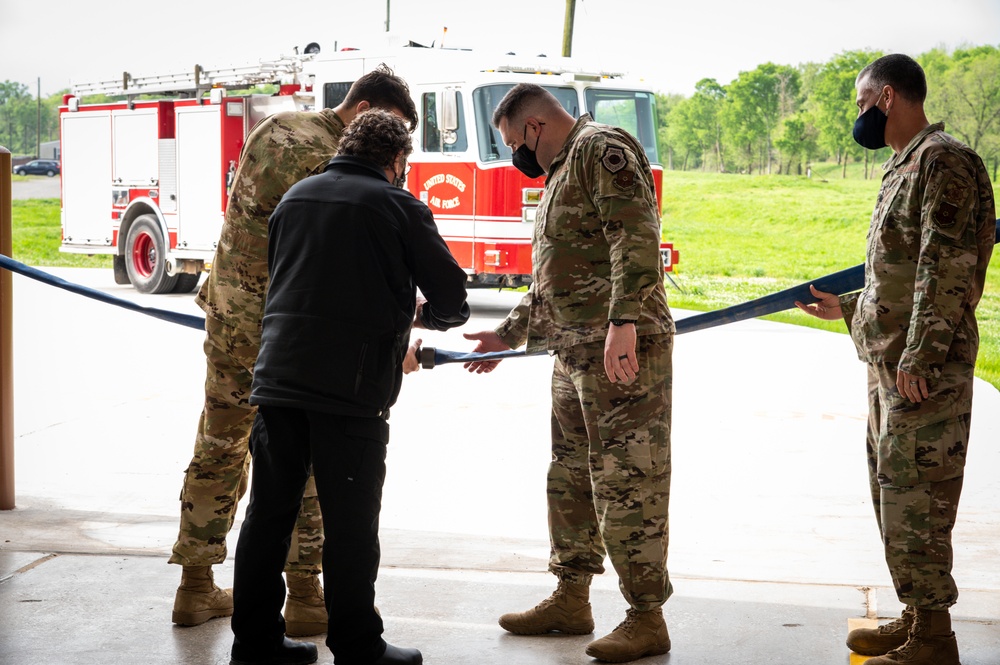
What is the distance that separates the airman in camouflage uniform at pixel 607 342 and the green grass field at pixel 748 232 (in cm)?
1352

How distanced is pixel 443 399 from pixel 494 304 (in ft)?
26.6

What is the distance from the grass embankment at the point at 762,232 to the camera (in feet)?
76.3

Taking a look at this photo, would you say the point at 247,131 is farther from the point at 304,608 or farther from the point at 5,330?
the point at 304,608

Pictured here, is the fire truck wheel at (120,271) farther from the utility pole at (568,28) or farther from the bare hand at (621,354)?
the bare hand at (621,354)

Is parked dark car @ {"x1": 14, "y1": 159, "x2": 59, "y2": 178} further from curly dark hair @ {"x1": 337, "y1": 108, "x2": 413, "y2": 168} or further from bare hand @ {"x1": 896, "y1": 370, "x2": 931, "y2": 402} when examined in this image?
bare hand @ {"x1": 896, "y1": 370, "x2": 931, "y2": 402}

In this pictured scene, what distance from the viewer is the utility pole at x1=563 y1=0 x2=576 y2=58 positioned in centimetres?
2673

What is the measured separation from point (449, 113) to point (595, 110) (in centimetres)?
207

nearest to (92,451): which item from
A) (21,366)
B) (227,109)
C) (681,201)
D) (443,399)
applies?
(443,399)

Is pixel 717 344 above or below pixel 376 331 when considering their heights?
below

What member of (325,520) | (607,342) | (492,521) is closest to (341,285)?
(325,520)

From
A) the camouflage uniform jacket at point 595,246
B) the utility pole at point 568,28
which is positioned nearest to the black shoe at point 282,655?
the camouflage uniform jacket at point 595,246

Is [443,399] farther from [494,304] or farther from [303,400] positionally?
[494,304]

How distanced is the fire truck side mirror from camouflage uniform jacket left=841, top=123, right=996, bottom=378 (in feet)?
35.0

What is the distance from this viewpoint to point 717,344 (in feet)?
41.7
